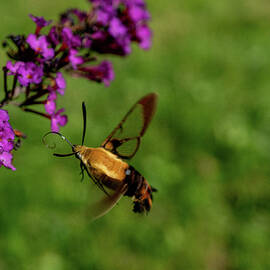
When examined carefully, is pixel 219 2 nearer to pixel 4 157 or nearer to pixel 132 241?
pixel 132 241

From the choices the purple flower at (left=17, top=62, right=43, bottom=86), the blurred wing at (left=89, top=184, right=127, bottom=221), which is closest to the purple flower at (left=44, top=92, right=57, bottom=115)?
the purple flower at (left=17, top=62, right=43, bottom=86)

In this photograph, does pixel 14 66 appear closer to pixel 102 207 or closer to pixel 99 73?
pixel 99 73

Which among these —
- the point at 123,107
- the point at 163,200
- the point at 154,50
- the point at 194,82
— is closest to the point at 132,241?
the point at 163,200

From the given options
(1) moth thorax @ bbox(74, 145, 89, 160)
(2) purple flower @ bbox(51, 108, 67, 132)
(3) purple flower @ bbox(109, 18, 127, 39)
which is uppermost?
(3) purple flower @ bbox(109, 18, 127, 39)

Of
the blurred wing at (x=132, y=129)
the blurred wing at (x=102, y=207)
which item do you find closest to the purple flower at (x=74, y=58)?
the blurred wing at (x=132, y=129)

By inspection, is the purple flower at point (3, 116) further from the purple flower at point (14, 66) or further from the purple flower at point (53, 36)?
the purple flower at point (53, 36)

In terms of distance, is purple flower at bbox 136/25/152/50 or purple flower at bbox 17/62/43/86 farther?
purple flower at bbox 136/25/152/50

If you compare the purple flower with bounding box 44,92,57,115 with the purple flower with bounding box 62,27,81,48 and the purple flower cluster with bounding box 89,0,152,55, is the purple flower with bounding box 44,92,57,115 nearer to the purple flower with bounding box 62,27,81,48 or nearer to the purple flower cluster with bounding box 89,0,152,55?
the purple flower with bounding box 62,27,81,48
